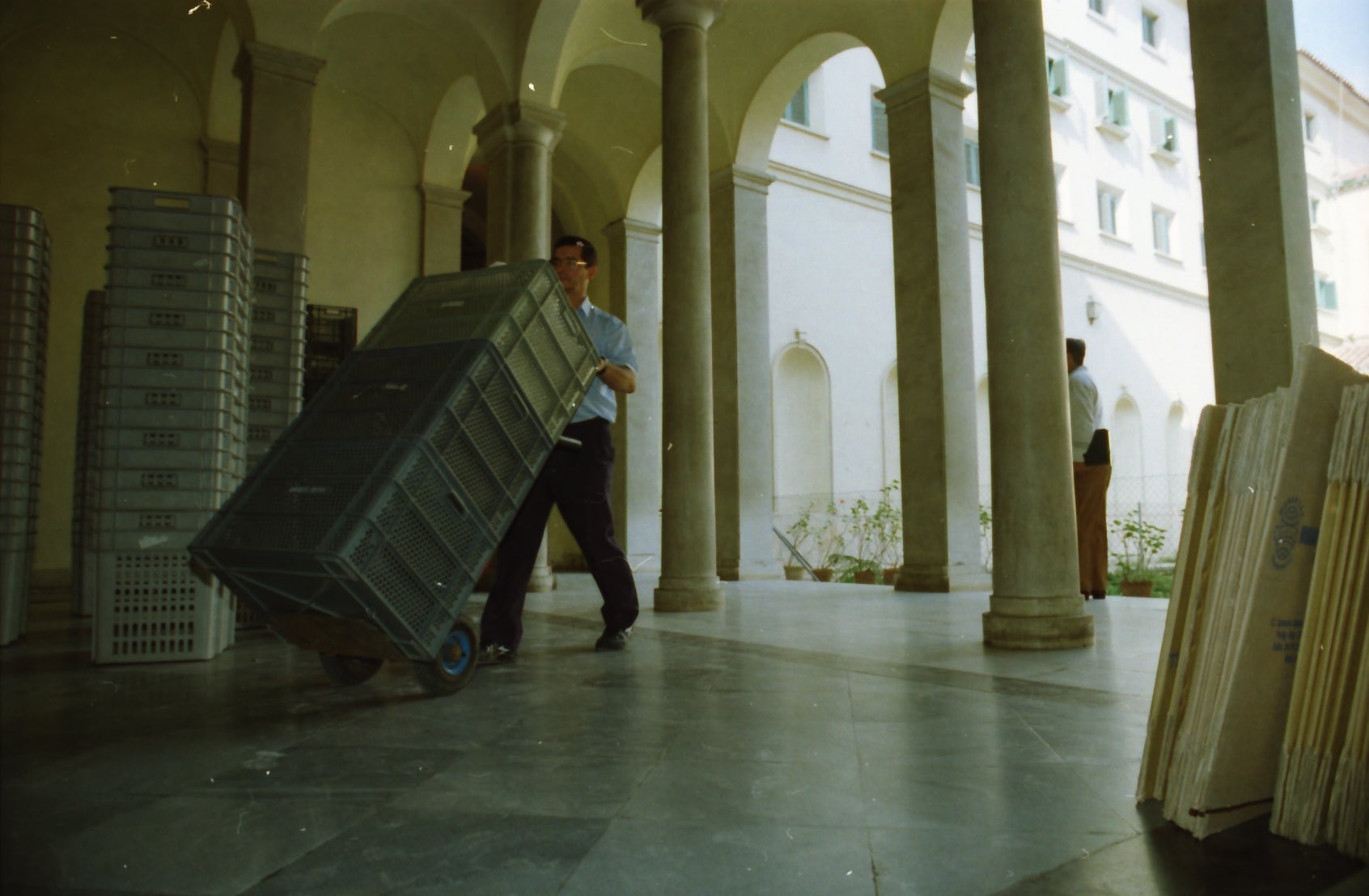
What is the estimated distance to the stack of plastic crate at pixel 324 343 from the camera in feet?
30.0

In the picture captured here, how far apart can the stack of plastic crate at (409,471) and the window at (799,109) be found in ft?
51.2

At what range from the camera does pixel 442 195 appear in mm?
12961

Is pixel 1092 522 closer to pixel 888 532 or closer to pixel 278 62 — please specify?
pixel 278 62

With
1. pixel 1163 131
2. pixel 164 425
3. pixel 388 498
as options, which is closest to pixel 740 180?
pixel 164 425

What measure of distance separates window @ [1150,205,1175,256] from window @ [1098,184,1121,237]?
1.86 meters

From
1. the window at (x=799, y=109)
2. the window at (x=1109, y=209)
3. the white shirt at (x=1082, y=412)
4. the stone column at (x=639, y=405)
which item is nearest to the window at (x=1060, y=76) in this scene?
the window at (x=1109, y=209)

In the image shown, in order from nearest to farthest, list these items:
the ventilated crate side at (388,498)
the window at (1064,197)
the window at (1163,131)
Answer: the ventilated crate side at (388,498), the window at (1064,197), the window at (1163,131)

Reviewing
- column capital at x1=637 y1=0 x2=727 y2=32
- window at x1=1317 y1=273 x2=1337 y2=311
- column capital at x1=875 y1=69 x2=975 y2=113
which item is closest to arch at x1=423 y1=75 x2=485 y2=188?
column capital at x1=637 y1=0 x2=727 y2=32

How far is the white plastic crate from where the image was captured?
4.09 meters

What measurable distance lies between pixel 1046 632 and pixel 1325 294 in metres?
2.29

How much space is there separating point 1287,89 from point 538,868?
13.7ft

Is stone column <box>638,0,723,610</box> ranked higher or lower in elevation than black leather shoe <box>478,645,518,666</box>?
higher

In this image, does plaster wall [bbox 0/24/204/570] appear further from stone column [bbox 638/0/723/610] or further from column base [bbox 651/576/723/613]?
column base [bbox 651/576/723/613]

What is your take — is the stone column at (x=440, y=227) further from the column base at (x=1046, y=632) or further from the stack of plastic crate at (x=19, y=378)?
the column base at (x=1046, y=632)
